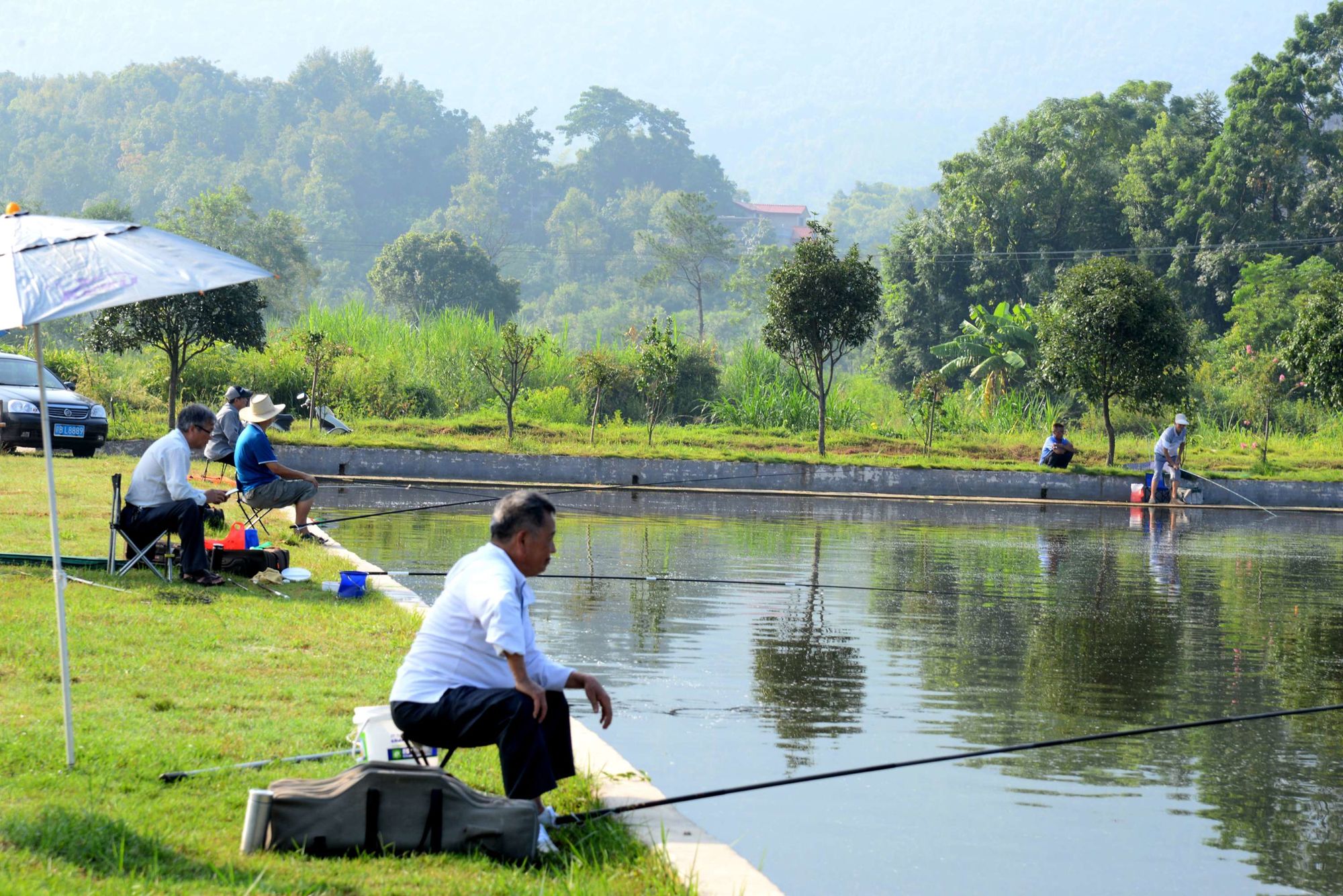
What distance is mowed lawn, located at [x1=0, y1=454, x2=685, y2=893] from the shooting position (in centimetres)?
467

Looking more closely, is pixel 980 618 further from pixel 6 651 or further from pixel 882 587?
pixel 6 651

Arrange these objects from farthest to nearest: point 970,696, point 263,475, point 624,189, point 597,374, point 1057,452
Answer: point 624,189, point 597,374, point 1057,452, point 263,475, point 970,696

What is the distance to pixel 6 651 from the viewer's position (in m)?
7.74

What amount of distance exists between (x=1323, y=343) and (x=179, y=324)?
74.5 ft

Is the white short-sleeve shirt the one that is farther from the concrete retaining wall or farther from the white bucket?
the concrete retaining wall

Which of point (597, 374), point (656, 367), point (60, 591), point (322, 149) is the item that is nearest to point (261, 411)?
point (60, 591)

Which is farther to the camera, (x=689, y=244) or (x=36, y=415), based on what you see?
(x=689, y=244)

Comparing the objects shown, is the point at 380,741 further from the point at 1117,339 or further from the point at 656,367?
the point at 1117,339


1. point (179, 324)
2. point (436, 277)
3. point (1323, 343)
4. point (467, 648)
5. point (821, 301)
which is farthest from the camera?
point (436, 277)

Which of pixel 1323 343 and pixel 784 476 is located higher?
pixel 1323 343

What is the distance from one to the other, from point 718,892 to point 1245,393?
3842cm

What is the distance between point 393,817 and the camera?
5.00 m

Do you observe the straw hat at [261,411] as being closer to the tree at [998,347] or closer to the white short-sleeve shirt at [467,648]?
the white short-sleeve shirt at [467,648]

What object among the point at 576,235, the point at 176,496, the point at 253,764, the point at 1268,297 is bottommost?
the point at 253,764
